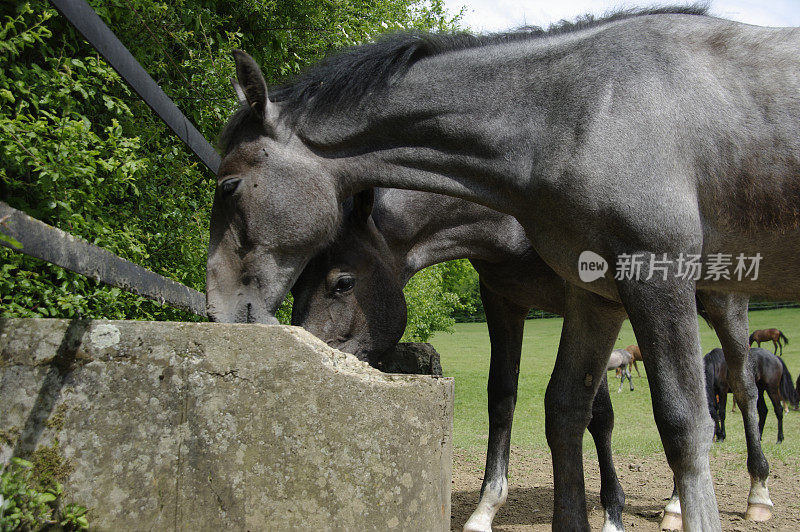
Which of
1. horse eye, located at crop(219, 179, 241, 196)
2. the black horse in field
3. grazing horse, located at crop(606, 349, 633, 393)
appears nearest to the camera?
horse eye, located at crop(219, 179, 241, 196)

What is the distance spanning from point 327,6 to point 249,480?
6883 millimetres

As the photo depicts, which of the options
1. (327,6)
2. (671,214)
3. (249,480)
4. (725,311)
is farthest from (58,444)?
(327,6)

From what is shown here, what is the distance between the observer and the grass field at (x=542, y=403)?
949cm

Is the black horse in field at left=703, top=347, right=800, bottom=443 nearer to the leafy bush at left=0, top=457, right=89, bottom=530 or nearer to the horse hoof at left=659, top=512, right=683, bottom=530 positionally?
the horse hoof at left=659, top=512, right=683, bottom=530

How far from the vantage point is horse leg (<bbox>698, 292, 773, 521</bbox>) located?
543 centimetres

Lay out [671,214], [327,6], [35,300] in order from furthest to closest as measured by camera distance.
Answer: [327,6]
[35,300]
[671,214]

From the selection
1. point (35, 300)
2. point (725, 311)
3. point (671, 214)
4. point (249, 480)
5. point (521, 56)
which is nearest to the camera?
point (249, 480)

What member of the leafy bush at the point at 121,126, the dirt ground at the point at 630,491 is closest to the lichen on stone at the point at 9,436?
the leafy bush at the point at 121,126

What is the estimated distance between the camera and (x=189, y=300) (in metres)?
4.06

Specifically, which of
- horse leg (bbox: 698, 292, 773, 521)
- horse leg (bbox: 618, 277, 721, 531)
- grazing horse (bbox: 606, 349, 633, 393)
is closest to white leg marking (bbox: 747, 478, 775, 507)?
horse leg (bbox: 698, 292, 773, 521)

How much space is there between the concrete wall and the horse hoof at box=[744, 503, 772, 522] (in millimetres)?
4076

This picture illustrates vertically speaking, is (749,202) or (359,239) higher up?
(359,239)

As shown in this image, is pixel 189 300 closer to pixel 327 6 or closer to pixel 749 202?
pixel 749 202

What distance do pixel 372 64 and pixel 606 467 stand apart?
3.16 metres
